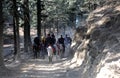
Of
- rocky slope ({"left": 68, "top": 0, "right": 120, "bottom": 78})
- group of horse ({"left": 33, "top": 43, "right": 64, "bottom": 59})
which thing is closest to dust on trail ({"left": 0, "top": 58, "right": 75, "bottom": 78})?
rocky slope ({"left": 68, "top": 0, "right": 120, "bottom": 78})

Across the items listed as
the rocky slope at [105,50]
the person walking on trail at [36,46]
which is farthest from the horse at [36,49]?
the rocky slope at [105,50]

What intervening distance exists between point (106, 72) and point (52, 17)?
2168 inches

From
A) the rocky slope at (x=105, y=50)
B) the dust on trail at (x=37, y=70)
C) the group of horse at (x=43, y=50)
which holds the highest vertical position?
the rocky slope at (x=105, y=50)

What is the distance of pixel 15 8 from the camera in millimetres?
24750

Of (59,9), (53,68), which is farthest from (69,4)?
(53,68)

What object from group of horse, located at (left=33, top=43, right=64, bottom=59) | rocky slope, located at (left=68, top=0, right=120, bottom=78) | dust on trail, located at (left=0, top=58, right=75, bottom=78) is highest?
rocky slope, located at (left=68, top=0, right=120, bottom=78)

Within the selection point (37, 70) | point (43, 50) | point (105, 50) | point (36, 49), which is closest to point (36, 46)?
point (36, 49)

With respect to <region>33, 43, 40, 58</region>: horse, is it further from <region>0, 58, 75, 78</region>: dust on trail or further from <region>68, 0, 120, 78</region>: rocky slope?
<region>68, 0, 120, 78</region>: rocky slope

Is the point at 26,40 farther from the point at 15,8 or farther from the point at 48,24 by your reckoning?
the point at 48,24

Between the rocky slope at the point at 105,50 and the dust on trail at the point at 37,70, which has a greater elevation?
the rocky slope at the point at 105,50

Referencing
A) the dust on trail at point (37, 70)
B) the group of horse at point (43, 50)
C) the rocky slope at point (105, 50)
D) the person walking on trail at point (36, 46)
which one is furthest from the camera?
the person walking on trail at point (36, 46)

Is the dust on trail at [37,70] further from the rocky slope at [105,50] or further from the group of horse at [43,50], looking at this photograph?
the group of horse at [43,50]

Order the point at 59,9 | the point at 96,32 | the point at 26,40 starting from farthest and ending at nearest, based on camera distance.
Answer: the point at 59,9, the point at 26,40, the point at 96,32

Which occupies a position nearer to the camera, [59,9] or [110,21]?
[110,21]
